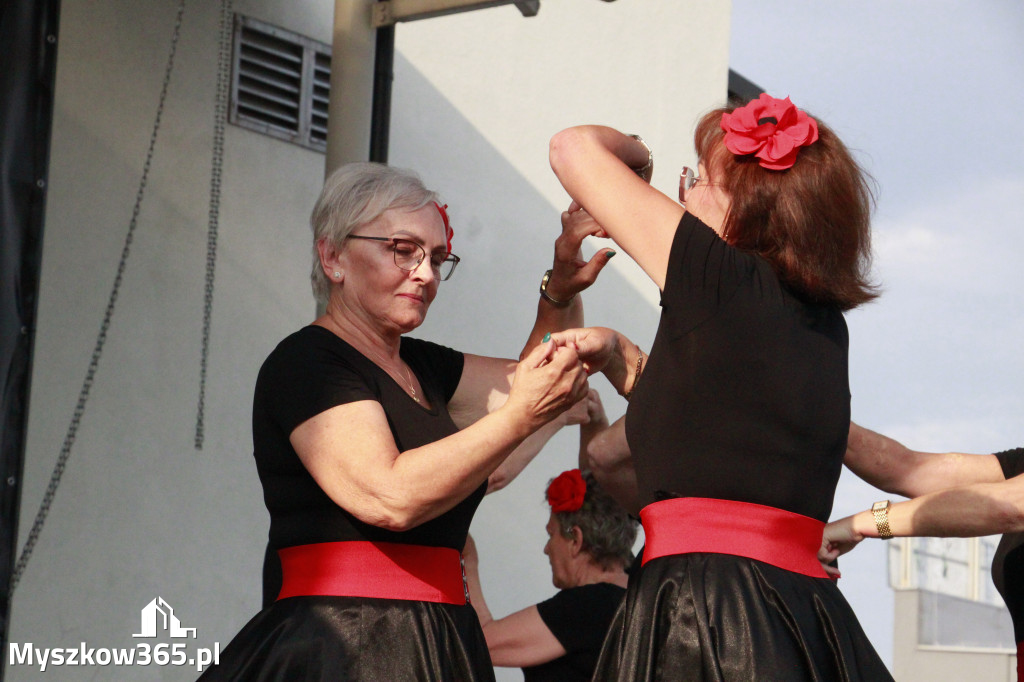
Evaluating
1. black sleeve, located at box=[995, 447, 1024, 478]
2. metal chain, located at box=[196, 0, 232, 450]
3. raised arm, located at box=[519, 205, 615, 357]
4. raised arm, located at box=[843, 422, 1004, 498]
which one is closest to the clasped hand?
A: raised arm, located at box=[519, 205, 615, 357]

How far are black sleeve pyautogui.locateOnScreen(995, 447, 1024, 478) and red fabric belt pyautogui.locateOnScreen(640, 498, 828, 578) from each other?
133 cm

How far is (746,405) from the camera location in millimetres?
1644

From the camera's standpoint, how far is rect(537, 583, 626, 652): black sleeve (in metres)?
3.38

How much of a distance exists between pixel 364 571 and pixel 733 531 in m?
0.66

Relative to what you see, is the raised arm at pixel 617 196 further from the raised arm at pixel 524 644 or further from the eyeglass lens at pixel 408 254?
the raised arm at pixel 524 644

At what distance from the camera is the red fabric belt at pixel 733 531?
1.64 m

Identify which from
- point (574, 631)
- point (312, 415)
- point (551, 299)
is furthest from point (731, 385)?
point (574, 631)

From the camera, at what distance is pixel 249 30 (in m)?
4.93

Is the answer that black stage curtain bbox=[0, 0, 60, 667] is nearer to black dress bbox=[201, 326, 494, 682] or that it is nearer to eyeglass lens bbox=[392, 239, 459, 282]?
black dress bbox=[201, 326, 494, 682]

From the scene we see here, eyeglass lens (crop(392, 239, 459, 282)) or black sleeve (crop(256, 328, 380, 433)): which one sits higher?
eyeglass lens (crop(392, 239, 459, 282))

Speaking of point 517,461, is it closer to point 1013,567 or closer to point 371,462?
point 371,462

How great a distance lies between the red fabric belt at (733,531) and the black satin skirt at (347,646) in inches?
17.7

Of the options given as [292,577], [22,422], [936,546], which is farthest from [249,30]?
[936,546]

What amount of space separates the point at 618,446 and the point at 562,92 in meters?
4.24
